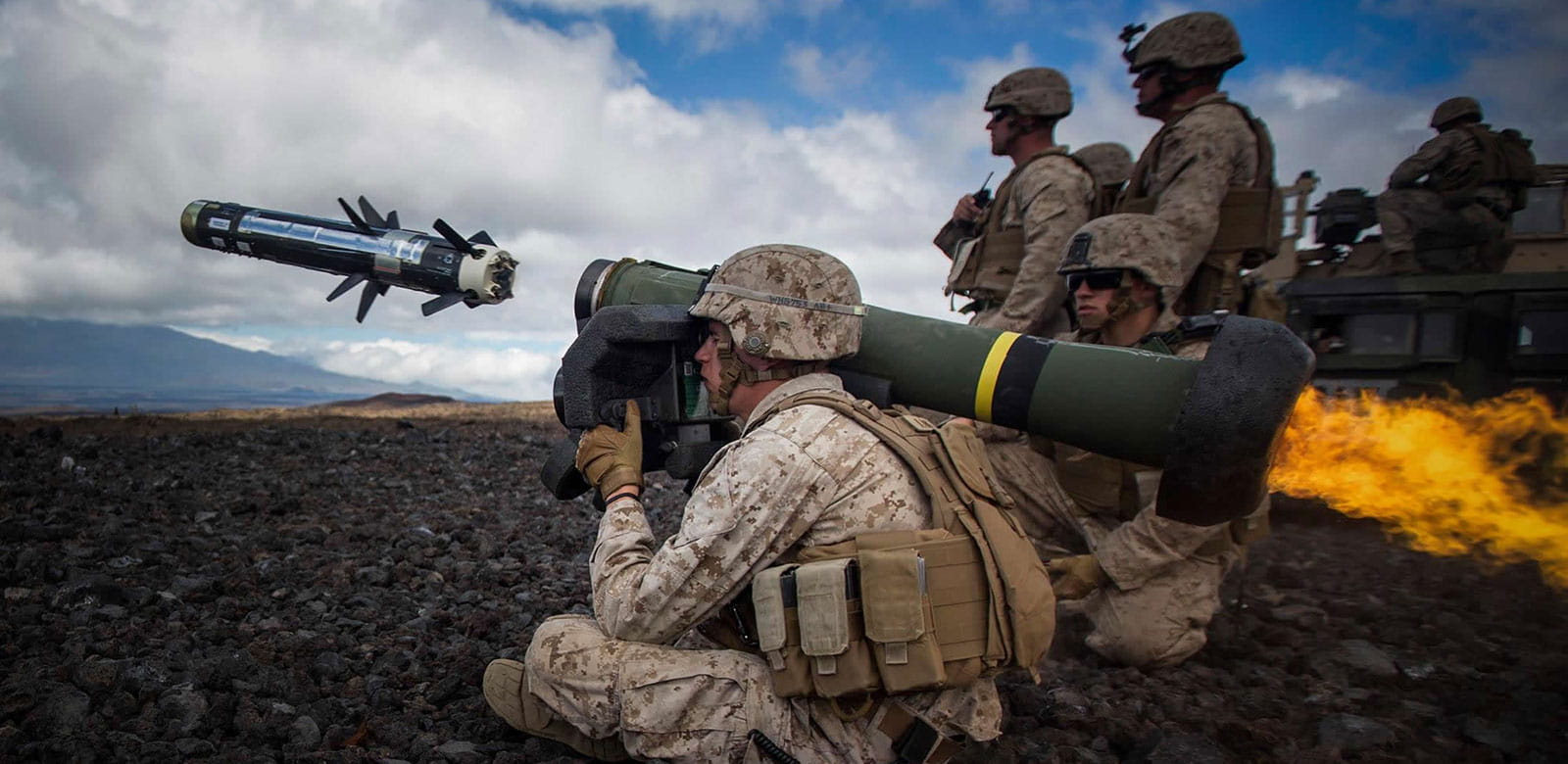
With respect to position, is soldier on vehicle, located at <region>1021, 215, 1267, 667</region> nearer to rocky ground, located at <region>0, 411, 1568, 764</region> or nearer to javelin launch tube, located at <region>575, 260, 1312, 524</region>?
rocky ground, located at <region>0, 411, 1568, 764</region>

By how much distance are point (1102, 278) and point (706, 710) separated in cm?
307

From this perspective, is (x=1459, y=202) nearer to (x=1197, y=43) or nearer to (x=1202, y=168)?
(x=1197, y=43)

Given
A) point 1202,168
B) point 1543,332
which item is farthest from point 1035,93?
point 1543,332

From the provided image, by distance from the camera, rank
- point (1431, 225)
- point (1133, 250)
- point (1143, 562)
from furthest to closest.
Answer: point (1431, 225) < point (1133, 250) < point (1143, 562)

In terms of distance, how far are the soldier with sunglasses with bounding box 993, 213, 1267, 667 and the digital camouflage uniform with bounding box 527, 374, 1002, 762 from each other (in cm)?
173

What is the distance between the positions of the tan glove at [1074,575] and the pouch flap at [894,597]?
180 centimetres

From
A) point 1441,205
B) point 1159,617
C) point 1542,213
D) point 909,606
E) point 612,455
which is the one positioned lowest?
point 1159,617

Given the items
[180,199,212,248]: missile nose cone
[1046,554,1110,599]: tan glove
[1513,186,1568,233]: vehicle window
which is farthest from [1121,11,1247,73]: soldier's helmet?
[1513,186,1568,233]: vehicle window

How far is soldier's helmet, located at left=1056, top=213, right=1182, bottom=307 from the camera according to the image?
4.47 metres

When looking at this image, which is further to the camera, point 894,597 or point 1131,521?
point 1131,521

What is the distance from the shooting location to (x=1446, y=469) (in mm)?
6590

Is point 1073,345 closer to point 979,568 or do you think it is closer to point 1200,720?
point 979,568

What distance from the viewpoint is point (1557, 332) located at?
7133 mm

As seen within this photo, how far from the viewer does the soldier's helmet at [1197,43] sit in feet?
17.1
